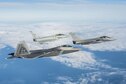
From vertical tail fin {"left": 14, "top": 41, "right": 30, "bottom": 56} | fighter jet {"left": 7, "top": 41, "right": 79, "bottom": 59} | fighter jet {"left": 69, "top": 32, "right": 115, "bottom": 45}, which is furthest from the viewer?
fighter jet {"left": 69, "top": 32, "right": 115, "bottom": 45}

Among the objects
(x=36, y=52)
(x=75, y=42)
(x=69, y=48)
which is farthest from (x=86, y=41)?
(x=36, y=52)

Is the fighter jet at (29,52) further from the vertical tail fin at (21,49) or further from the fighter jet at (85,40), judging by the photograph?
the fighter jet at (85,40)

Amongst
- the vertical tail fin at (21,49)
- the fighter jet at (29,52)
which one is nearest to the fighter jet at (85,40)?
the fighter jet at (29,52)

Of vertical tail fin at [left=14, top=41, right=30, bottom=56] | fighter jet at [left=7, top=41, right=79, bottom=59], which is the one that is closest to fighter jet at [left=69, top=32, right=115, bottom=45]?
fighter jet at [left=7, top=41, right=79, bottom=59]

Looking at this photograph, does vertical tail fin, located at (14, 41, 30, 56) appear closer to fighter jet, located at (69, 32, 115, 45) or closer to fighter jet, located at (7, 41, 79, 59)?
fighter jet, located at (7, 41, 79, 59)

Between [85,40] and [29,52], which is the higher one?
[29,52]

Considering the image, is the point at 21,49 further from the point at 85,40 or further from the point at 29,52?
the point at 85,40

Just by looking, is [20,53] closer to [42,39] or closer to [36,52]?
[36,52]

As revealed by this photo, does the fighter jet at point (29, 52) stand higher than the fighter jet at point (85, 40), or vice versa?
the fighter jet at point (29, 52)

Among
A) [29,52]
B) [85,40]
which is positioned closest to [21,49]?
[29,52]

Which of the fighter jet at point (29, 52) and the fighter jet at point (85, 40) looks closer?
the fighter jet at point (29, 52)

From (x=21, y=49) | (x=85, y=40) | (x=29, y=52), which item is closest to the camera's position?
(x=21, y=49)
